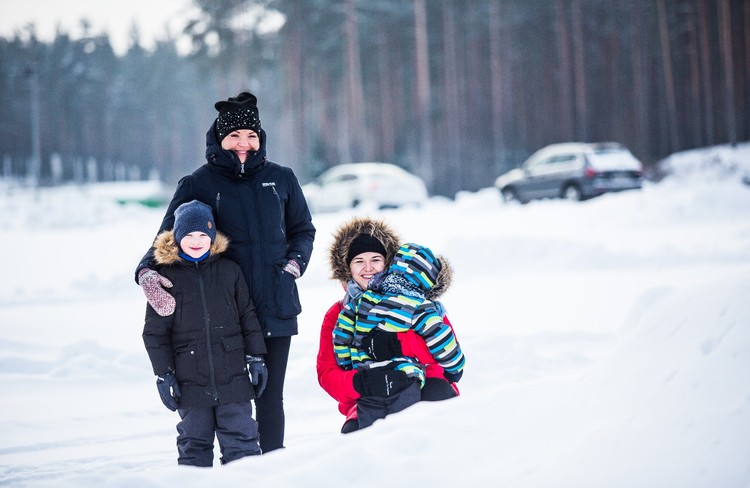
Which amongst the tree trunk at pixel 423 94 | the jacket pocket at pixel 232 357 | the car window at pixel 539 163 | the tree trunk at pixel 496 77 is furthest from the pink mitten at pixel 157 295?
the tree trunk at pixel 496 77

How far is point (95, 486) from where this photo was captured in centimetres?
264

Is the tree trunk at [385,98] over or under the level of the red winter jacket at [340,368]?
over

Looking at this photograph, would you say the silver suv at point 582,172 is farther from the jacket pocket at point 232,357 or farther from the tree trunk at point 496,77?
the jacket pocket at point 232,357

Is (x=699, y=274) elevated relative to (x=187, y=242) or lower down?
lower down

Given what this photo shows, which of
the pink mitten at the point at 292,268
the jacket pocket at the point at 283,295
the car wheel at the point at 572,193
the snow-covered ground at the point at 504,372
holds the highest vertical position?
the car wheel at the point at 572,193

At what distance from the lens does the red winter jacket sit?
3531mm

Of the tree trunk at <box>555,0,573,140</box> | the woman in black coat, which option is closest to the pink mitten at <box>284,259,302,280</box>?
the woman in black coat

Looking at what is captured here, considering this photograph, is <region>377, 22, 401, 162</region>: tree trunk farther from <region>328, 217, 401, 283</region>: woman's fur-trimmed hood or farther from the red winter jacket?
the red winter jacket

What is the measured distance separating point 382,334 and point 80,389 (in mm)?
3393

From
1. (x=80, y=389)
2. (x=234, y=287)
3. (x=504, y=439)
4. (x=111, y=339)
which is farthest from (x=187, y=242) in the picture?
(x=111, y=339)

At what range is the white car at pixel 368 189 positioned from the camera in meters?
18.5

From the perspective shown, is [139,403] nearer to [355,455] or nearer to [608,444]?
[355,455]

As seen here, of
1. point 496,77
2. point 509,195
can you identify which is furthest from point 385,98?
point 509,195

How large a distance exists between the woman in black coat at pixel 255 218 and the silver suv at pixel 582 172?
1486 centimetres
